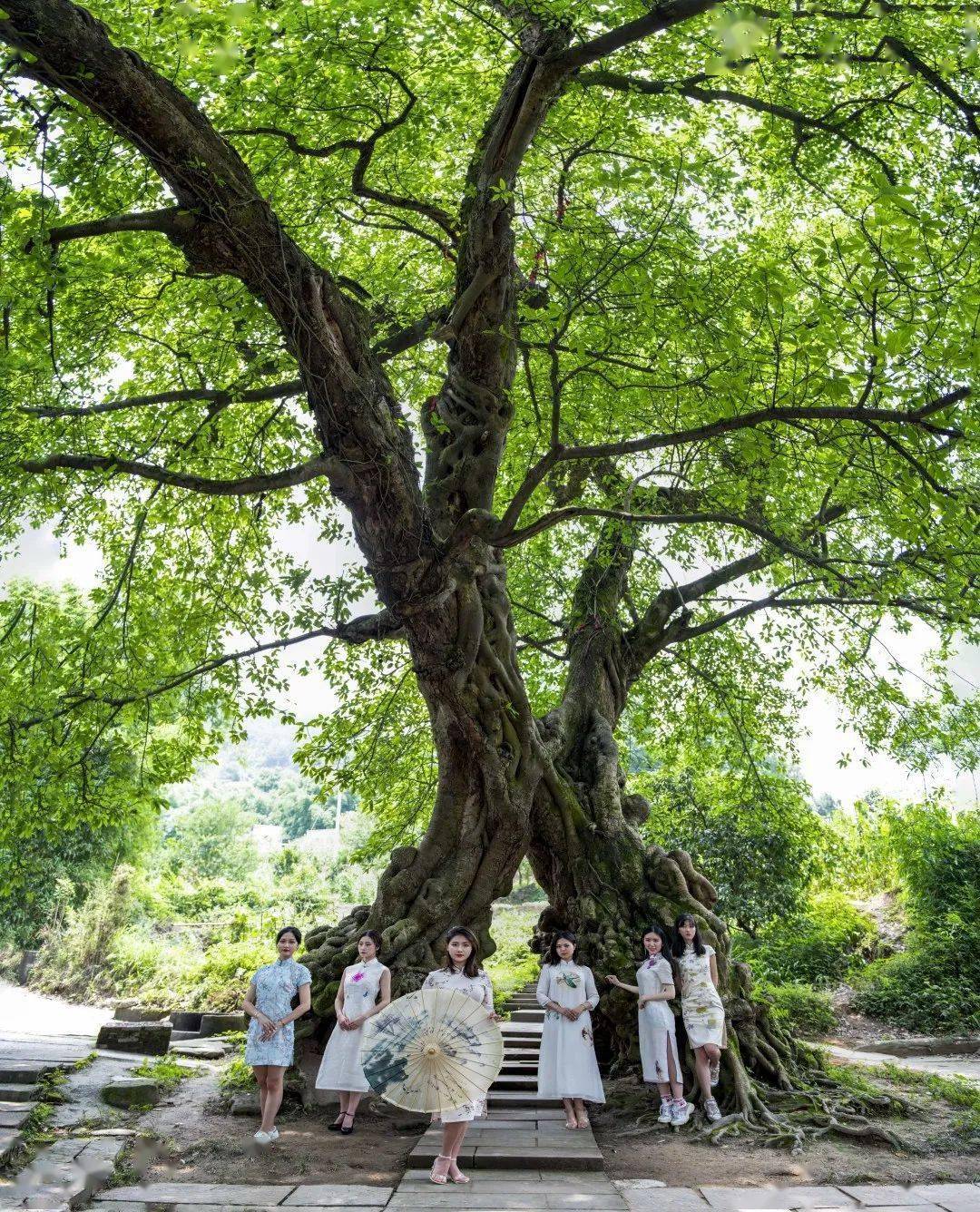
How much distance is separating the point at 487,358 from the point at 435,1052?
5856 mm

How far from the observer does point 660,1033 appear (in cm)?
795

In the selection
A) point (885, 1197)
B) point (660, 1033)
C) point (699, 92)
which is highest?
point (699, 92)

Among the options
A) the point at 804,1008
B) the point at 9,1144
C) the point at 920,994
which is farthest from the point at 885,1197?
the point at 920,994

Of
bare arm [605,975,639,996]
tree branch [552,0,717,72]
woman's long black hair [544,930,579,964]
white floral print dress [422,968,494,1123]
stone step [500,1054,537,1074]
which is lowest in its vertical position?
stone step [500,1054,537,1074]

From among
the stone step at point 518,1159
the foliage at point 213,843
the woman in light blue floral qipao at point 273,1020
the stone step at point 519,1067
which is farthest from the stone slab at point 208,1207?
the foliage at point 213,843

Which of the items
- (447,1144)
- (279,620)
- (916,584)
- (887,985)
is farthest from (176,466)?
(887,985)

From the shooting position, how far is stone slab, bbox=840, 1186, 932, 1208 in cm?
550

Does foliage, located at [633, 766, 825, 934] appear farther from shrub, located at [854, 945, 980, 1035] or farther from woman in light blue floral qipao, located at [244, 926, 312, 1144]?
woman in light blue floral qipao, located at [244, 926, 312, 1144]

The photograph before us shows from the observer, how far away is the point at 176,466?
9.61 m

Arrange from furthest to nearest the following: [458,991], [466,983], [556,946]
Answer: [556,946] < [466,983] < [458,991]

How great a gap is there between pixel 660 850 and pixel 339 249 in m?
8.19

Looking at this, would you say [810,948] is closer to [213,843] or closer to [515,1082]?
[515,1082]

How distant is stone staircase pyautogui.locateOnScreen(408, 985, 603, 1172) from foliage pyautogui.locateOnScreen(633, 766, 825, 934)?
6.84m

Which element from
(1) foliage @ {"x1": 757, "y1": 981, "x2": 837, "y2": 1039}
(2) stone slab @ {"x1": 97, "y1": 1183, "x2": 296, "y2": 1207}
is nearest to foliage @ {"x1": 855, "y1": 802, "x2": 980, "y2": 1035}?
(1) foliage @ {"x1": 757, "y1": 981, "x2": 837, "y2": 1039}
